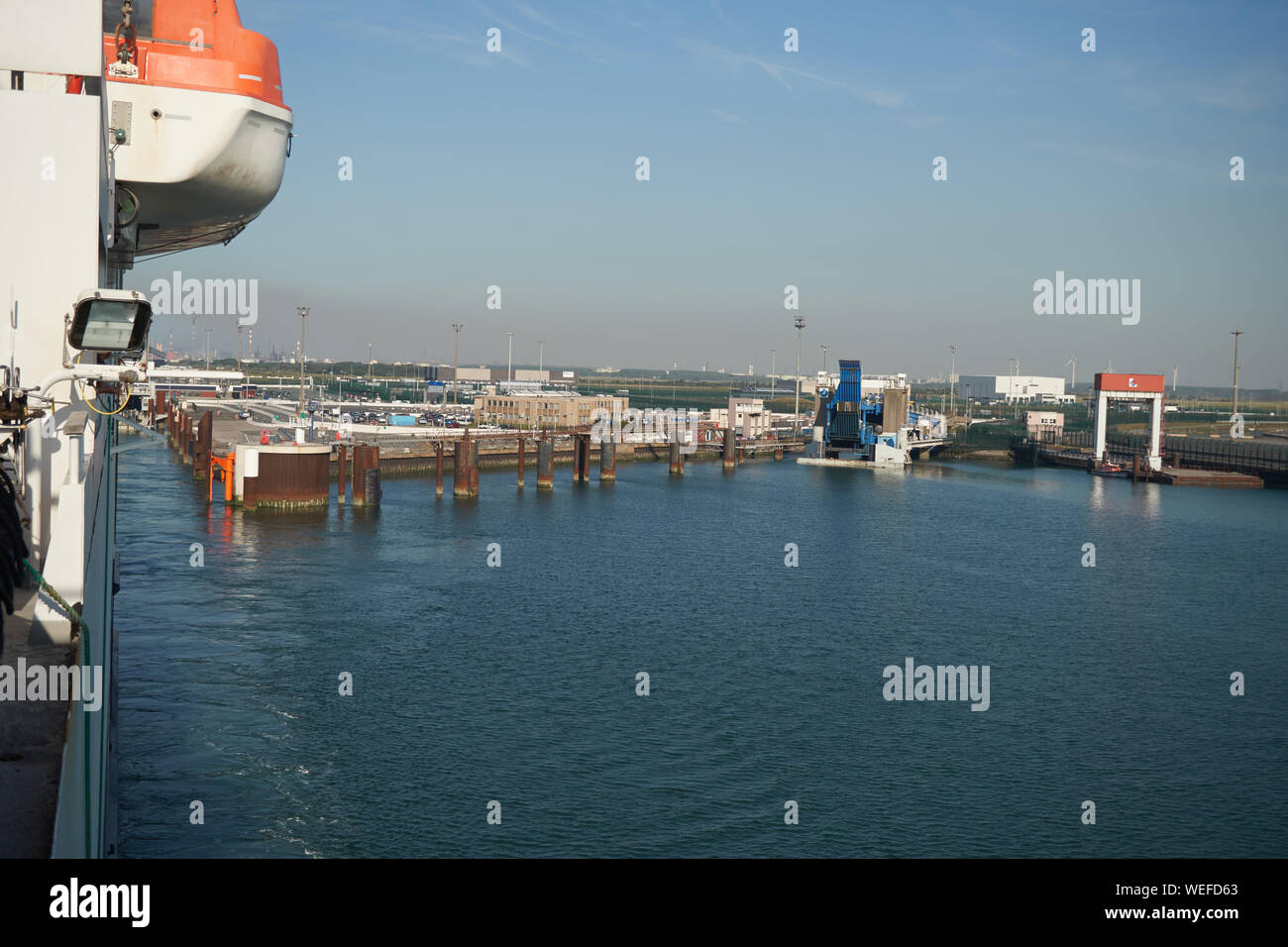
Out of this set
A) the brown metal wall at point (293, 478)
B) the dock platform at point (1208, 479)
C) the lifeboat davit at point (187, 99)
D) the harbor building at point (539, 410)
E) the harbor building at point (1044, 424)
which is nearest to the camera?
the lifeboat davit at point (187, 99)

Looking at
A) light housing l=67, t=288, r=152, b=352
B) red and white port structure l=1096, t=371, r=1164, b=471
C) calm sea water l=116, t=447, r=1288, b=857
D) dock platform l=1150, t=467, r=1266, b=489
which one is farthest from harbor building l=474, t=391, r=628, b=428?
light housing l=67, t=288, r=152, b=352

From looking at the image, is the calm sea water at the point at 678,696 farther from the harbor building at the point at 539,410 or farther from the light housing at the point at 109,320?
the harbor building at the point at 539,410

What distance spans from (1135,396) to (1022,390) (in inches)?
4409

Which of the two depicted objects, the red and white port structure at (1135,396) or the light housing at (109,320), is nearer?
the light housing at (109,320)

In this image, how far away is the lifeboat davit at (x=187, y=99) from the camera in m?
8.86

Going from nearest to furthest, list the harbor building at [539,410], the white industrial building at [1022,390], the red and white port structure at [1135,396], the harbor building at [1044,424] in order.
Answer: the red and white port structure at [1135,396]
the harbor building at [539,410]
the harbor building at [1044,424]
the white industrial building at [1022,390]

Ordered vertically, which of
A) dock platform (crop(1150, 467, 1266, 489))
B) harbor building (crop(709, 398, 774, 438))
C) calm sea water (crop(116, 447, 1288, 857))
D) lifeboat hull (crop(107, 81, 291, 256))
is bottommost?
calm sea water (crop(116, 447, 1288, 857))

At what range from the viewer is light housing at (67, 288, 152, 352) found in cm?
415

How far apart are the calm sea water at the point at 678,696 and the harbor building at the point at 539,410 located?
38.7m

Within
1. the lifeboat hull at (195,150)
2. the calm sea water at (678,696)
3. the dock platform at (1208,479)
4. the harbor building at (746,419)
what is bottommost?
the calm sea water at (678,696)

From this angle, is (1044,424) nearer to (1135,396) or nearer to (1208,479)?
(1135,396)

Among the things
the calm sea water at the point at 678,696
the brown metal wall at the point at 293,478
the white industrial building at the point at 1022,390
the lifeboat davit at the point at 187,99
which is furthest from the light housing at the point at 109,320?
the white industrial building at the point at 1022,390

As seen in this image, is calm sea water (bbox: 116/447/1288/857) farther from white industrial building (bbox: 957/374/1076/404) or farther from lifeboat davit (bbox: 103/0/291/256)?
white industrial building (bbox: 957/374/1076/404)

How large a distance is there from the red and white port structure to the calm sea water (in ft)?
93.4
